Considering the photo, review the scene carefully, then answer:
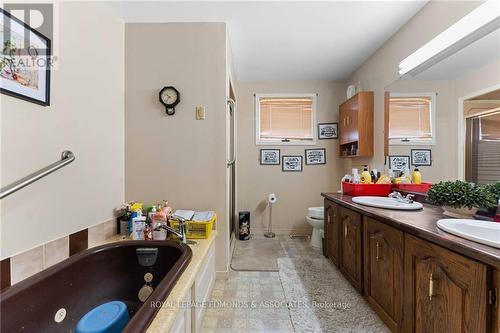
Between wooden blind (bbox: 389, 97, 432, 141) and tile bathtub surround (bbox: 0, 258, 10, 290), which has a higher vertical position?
wooden blind (bbox: 389, 97, 432, 141)

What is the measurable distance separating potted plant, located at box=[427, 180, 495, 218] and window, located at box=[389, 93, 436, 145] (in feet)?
1.98

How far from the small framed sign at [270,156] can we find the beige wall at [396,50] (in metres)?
1.11

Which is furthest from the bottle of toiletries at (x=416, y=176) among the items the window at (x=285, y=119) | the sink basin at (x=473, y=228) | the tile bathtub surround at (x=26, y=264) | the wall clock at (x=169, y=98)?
the tile bathtub surround at (x=26, y=264)

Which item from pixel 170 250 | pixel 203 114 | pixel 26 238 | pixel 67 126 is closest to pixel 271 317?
pixel 170 250

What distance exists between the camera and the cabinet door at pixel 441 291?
0.88 m

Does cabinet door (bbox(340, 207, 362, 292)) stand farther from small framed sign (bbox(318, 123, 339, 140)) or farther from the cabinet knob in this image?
small framed sign (bbox(318, 123, 339, 140))

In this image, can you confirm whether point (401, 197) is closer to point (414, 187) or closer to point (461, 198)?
point (414, 187)

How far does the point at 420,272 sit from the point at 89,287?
6.17 feet

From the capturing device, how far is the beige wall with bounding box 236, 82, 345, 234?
11.7 ft

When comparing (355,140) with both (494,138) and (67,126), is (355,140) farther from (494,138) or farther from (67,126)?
(67,126)

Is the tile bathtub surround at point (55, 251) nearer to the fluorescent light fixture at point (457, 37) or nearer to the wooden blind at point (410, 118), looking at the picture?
the wooden blind at point (410, 118)

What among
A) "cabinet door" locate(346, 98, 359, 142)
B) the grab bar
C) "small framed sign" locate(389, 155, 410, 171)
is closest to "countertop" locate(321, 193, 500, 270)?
"small framed sign" locate(389, 155, 410, 171)

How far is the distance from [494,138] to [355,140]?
1482mm

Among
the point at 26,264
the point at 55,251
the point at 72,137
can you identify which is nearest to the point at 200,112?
the point at 72,137
